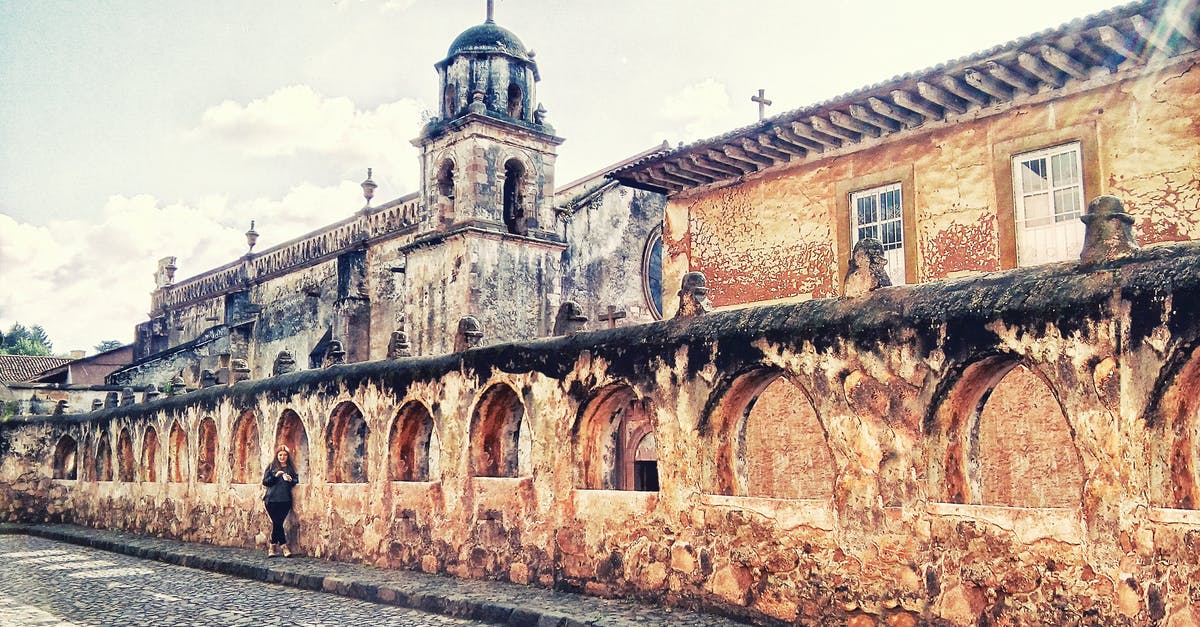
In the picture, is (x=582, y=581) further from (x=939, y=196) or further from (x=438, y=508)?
(x=939, y=196)

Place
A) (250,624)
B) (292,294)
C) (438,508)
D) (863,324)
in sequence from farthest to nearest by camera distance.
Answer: (292,294), (438,508), (250,624), (863,324)

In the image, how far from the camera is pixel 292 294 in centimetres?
3127

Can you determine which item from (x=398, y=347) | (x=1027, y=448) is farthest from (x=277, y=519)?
(x=1027, y=448)

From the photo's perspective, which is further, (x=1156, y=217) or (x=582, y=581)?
(x=1156, y=217)

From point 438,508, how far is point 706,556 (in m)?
4.20

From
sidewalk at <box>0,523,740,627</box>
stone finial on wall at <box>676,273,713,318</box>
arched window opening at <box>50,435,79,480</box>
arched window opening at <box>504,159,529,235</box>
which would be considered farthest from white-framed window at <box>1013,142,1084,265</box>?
arched window opening at <box>50,435,79,480</box>

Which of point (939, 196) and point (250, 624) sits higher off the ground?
point (939, 196)

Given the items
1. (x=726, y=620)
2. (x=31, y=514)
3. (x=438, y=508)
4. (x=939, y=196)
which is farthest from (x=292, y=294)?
(x=726, y=620)

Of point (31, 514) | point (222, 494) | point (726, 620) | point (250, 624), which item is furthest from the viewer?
point (31, 514)

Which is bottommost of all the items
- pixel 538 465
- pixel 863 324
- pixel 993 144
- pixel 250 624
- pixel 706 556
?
pixel 250 624

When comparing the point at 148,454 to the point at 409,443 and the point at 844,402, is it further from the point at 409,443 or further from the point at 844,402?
the point at 844,402

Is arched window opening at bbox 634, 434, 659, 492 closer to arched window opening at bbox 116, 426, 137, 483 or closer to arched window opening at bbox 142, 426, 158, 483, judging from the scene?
arched window opening at bbox 142, 426, 158, 483

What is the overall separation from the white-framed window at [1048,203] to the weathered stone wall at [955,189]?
0.38 ft

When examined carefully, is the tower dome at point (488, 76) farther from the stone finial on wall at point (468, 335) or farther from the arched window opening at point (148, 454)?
the stone finial on wall at point (468, 335)
